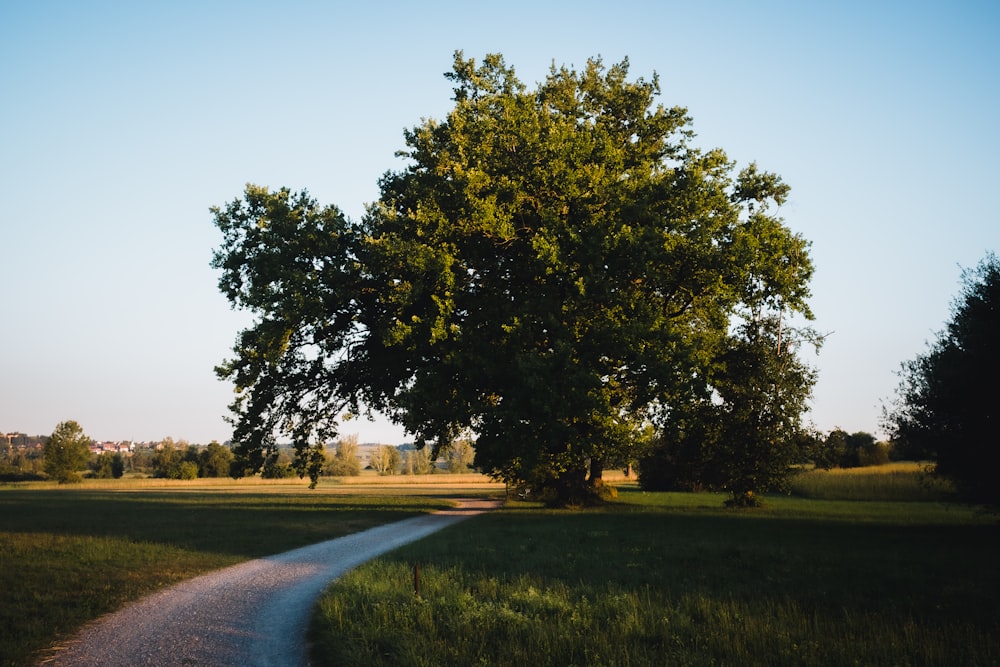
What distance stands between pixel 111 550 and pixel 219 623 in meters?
10.7

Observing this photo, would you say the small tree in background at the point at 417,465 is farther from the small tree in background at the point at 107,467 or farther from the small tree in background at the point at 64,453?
the small tree in background at the point at 64,453

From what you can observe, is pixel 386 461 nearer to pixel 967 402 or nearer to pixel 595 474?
pixel 595 474

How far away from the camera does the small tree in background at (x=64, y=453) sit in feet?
318

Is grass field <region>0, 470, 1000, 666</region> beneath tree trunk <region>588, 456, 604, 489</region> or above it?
beneath

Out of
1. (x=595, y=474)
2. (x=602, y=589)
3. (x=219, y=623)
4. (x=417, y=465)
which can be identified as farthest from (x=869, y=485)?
(x=417, y=465)

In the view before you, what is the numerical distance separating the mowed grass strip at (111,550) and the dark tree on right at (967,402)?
2169 centimetres

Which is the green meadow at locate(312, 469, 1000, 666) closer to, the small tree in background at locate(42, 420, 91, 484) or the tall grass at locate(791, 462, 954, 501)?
the tall grass at locate(791, 462, 954, 501)

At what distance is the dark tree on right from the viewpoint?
67.7ft

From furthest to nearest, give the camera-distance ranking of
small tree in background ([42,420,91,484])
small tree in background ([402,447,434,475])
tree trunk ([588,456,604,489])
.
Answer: small tree in background ([402,447,434,475]), small tree in background ([42,420,91,484]), tree trunk ([588,456,604,489])

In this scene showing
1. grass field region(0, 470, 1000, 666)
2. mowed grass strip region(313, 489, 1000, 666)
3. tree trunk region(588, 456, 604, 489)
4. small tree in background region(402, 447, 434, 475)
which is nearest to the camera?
mowed grass strip region(313, 489, 1000, 666)

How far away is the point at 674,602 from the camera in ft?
40.1

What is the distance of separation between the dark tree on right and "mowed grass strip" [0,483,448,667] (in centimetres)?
2169

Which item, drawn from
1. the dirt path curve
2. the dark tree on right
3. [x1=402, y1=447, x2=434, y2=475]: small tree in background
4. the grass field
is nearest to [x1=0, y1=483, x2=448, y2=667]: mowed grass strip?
the grass field

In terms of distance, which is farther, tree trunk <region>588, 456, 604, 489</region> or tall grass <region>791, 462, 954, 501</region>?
tall grass <region>791, 462, 954, 501</region>
